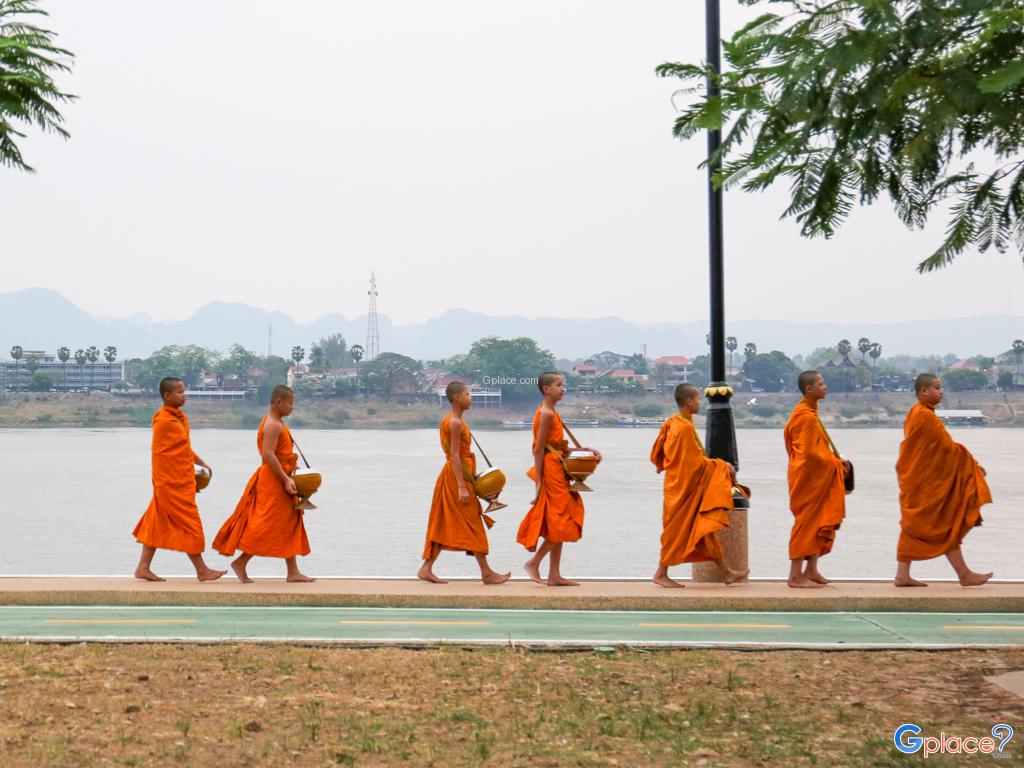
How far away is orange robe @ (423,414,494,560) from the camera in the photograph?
10.8 meters

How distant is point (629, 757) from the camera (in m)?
6.08

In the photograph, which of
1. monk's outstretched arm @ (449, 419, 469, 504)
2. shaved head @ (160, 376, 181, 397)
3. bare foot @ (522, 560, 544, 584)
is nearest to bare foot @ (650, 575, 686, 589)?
bare foot @ (522, 560, 544, 584)

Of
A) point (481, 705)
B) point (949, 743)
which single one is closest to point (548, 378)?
point (481, 705)

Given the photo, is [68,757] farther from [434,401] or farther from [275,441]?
[434,401]

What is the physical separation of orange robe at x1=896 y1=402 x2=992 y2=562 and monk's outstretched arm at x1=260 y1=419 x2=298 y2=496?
16.8 ft

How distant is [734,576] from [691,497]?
0.86m

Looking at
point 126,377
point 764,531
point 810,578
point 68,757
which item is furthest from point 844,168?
point 126,377

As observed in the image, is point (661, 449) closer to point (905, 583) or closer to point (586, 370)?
point (905, 583)

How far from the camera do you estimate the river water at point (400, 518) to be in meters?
49.0

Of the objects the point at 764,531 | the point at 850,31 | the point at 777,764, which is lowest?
the point at 764,531

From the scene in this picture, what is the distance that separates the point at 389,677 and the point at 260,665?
832mm

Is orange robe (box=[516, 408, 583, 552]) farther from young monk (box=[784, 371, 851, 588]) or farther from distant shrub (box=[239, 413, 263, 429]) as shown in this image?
distant shrub (box=[239, 413, 263, 429])

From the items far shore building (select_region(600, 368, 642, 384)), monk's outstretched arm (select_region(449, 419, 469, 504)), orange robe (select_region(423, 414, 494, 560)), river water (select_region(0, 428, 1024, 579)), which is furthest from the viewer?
far shore building (select_region(600, 368, 642, 384))

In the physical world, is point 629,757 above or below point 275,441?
below
